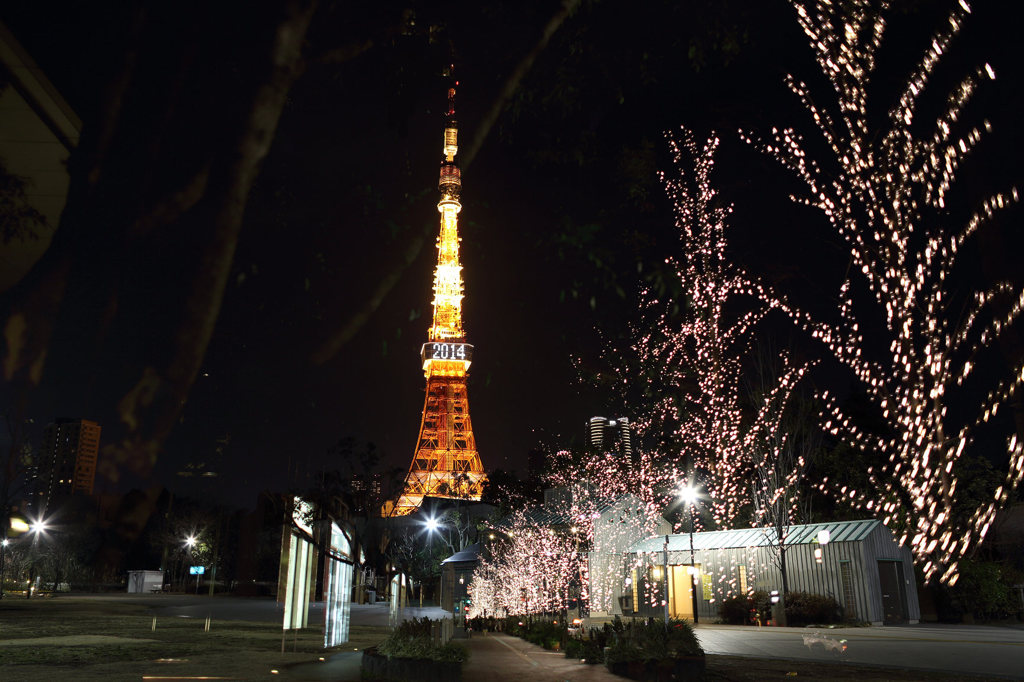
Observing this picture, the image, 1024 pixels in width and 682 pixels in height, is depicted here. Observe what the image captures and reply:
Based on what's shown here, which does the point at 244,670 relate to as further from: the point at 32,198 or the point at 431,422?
the point at 431,422

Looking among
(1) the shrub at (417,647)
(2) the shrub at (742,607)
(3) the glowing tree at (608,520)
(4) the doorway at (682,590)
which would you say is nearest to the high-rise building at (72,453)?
(3) the glowing tree at (608,520)

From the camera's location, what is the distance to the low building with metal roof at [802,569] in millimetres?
22750

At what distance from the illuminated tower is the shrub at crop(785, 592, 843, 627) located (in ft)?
131

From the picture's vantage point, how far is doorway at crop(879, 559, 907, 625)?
23.8 meters

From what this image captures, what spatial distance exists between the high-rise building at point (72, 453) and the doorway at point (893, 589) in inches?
1806

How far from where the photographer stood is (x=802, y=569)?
24.2m

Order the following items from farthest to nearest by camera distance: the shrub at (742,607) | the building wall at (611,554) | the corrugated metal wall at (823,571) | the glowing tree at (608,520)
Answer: the building wall at (611,554) < the glowing tree at (608,520) < the shrub at (742,607) < the corrugated metal wall at (823,571)

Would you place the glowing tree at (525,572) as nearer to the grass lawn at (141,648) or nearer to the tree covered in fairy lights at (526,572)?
the tree covered in fairy lights at (526,572)

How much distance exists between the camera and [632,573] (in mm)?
31234

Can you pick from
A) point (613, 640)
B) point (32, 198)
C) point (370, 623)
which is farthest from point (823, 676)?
point (370, 623)

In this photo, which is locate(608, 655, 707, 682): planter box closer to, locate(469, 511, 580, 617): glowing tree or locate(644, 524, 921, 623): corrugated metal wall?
locate(644, 524, 921, 623): corrugated metal wall

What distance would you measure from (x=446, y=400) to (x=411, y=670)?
194 feet

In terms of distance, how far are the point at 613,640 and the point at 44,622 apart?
57.0ft

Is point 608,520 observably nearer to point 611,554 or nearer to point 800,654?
point 611,554
